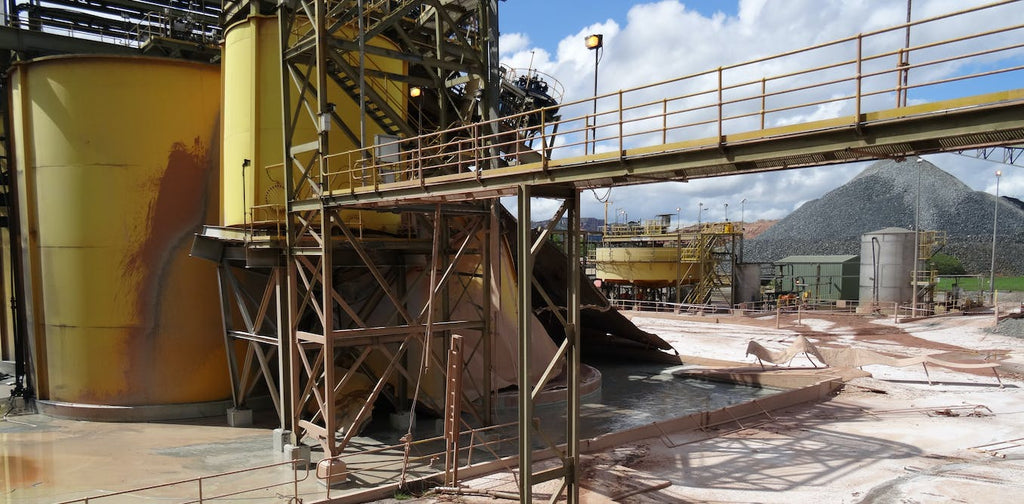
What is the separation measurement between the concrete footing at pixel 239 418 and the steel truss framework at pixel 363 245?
4.98ft

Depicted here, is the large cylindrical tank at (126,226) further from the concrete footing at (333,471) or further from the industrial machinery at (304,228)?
the concrete footing at (333,471)

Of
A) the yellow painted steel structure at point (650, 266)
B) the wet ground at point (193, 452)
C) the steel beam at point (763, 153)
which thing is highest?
the steel beam at point (763, 153)

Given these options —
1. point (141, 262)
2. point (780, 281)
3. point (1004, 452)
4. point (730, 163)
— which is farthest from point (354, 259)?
point (780, 281)

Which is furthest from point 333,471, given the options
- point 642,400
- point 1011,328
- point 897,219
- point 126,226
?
point 897,219

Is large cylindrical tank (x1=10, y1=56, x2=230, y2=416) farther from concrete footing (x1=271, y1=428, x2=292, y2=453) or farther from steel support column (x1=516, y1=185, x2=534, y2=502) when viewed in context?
steel support column (x1=516, y1=185, x2=534, y2=502)

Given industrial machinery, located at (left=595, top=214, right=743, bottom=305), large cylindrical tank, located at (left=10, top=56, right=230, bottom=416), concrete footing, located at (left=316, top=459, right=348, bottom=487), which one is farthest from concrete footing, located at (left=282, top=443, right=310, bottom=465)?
industrial machinery, located at (left=595, top=214, right=743, bottom=305)

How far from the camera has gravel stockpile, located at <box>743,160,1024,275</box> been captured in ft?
350

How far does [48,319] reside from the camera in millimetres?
18750

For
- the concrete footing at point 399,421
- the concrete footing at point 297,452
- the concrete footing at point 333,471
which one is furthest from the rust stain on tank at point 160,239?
the concrete footing at point 333,471

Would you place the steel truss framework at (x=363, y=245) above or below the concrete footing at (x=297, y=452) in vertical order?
above

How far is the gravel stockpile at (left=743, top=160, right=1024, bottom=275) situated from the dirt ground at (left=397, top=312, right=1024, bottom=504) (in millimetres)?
96780

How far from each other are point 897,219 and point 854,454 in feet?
503

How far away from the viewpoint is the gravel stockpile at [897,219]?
350 feet

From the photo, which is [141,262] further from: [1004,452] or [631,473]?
[1004,452]
